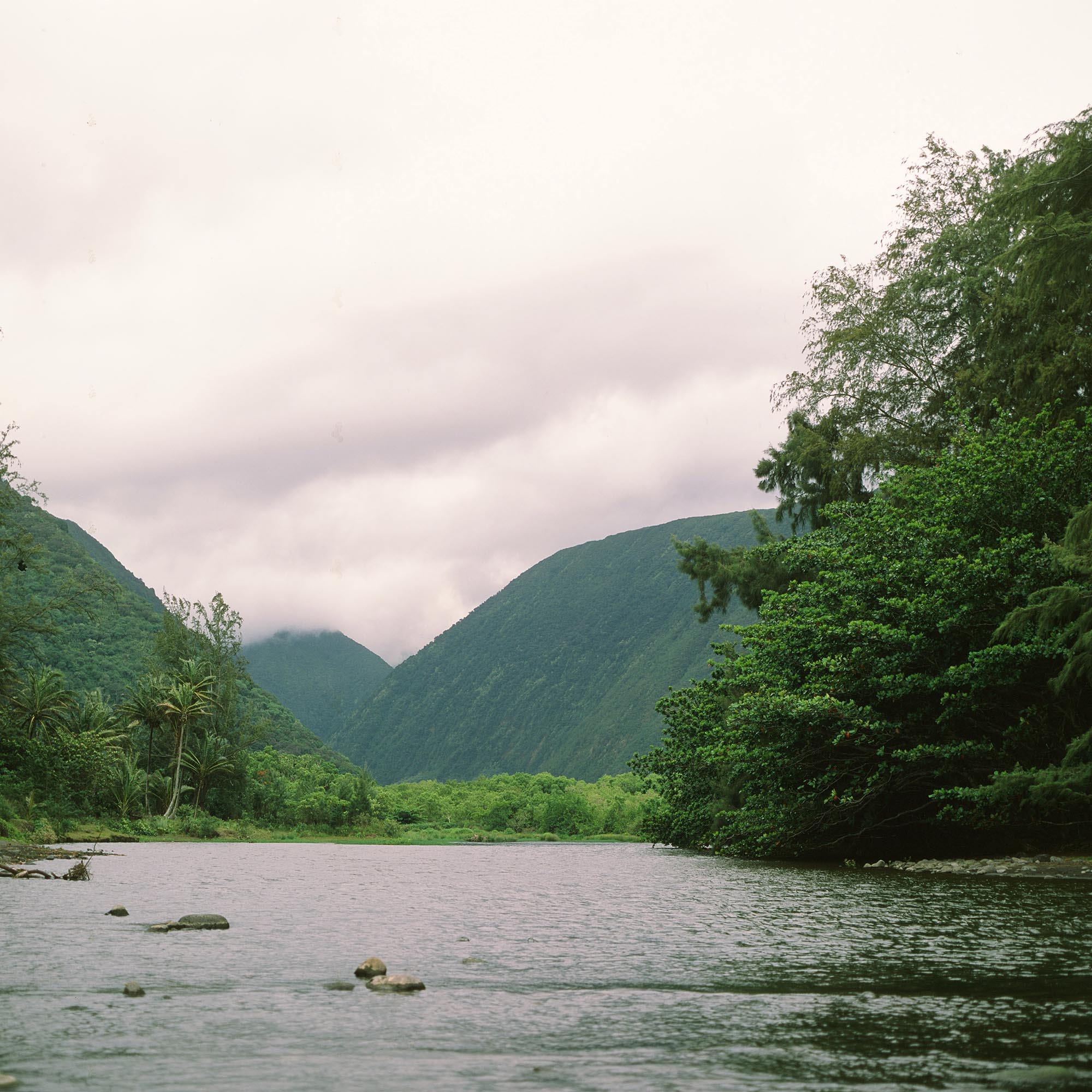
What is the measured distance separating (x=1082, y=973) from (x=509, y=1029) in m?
5.98

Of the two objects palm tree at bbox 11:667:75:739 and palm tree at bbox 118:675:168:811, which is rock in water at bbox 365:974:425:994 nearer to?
palm tree at bbox 11:667:75:739

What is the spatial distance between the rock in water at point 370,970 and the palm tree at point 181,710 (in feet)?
255

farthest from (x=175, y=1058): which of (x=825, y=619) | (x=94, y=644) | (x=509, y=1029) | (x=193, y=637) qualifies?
(x=94, y=644)

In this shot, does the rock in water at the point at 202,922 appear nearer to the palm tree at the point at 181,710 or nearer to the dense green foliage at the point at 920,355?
the dense green foliage at the point at 920,355

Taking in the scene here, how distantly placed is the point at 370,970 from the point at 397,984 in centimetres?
100

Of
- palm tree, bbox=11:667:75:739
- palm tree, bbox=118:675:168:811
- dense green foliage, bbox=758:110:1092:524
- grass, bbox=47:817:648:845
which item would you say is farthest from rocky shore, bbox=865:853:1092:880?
palm tree, bbox=118:675:168:811

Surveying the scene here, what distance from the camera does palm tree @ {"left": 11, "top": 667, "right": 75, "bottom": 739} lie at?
230ft

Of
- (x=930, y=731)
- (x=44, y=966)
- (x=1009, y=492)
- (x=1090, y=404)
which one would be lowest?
(x=44, y=966)

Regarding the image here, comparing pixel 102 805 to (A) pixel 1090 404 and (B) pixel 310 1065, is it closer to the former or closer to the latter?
(A) pixel 1090 404

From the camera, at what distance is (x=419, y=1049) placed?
758cm

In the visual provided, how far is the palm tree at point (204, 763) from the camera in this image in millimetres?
89062

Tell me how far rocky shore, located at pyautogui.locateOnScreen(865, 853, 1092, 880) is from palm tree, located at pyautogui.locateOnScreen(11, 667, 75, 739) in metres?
57.1

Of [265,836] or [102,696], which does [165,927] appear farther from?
[102,696]

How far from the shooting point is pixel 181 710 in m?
84.9
